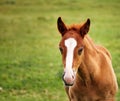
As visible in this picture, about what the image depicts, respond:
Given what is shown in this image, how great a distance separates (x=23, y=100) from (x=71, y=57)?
188 inches

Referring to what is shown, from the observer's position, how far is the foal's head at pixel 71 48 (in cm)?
716

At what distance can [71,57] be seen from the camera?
730cm

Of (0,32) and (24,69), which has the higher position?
(0,32)

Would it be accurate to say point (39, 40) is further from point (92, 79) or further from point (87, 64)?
point (87, 64)

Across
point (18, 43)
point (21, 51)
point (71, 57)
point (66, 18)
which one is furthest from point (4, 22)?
point (71, 57)

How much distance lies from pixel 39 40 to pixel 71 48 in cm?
1558

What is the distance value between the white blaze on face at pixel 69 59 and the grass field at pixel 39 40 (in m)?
4.44

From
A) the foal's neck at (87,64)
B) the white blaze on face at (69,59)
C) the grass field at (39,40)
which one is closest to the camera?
the white blaze on face at (69,59)

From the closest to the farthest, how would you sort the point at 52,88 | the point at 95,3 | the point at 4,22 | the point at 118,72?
the point at 52,88
the point at 118,72
the point at 4,22
the point at 95,3

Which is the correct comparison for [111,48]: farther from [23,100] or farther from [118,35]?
[23,100]

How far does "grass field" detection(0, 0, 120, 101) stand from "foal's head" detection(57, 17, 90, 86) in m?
4.21

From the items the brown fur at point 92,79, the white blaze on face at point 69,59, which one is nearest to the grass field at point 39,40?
the brown fur at point 92,79

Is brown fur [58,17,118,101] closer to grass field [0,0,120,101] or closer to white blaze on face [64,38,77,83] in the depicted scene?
white blaze on face [64,38,77,83]

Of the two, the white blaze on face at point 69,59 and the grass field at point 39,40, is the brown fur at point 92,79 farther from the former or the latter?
the grass field at point 39,40
